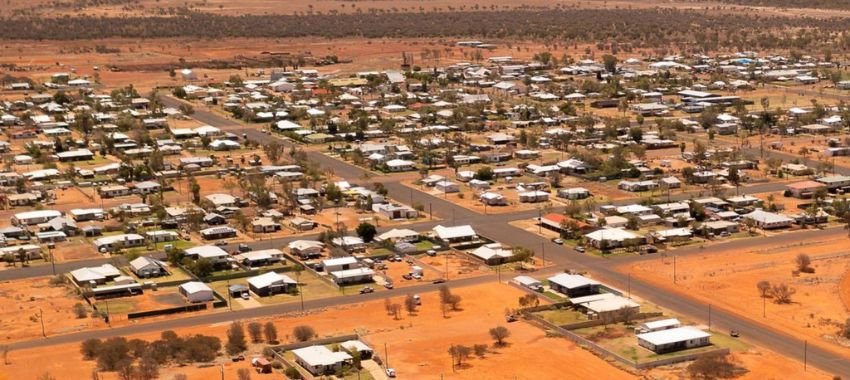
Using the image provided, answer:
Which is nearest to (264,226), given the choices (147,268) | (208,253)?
(208,253)

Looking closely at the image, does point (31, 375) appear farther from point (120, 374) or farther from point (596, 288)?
point (596, 288)

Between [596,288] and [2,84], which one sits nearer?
[596,288]

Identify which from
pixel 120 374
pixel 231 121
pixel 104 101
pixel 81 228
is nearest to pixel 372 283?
pixel 120 374

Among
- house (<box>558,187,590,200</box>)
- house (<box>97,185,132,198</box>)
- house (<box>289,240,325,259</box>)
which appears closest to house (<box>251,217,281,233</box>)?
house (<box>289,240,325,259</box>)

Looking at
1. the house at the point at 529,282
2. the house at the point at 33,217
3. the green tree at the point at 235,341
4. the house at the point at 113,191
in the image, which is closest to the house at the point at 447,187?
the house at the point at 113,191

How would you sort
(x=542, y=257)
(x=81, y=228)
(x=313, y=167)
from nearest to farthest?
1. (x=542, y=257)
2. (x=81, y=228)
3. (x=313, y=167)

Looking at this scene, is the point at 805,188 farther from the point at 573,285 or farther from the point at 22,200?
the point at 22,200

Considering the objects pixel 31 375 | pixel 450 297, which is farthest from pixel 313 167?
pixel 31 375

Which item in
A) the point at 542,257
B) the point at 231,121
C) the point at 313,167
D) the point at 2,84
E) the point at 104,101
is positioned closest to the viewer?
the point at 542,257
